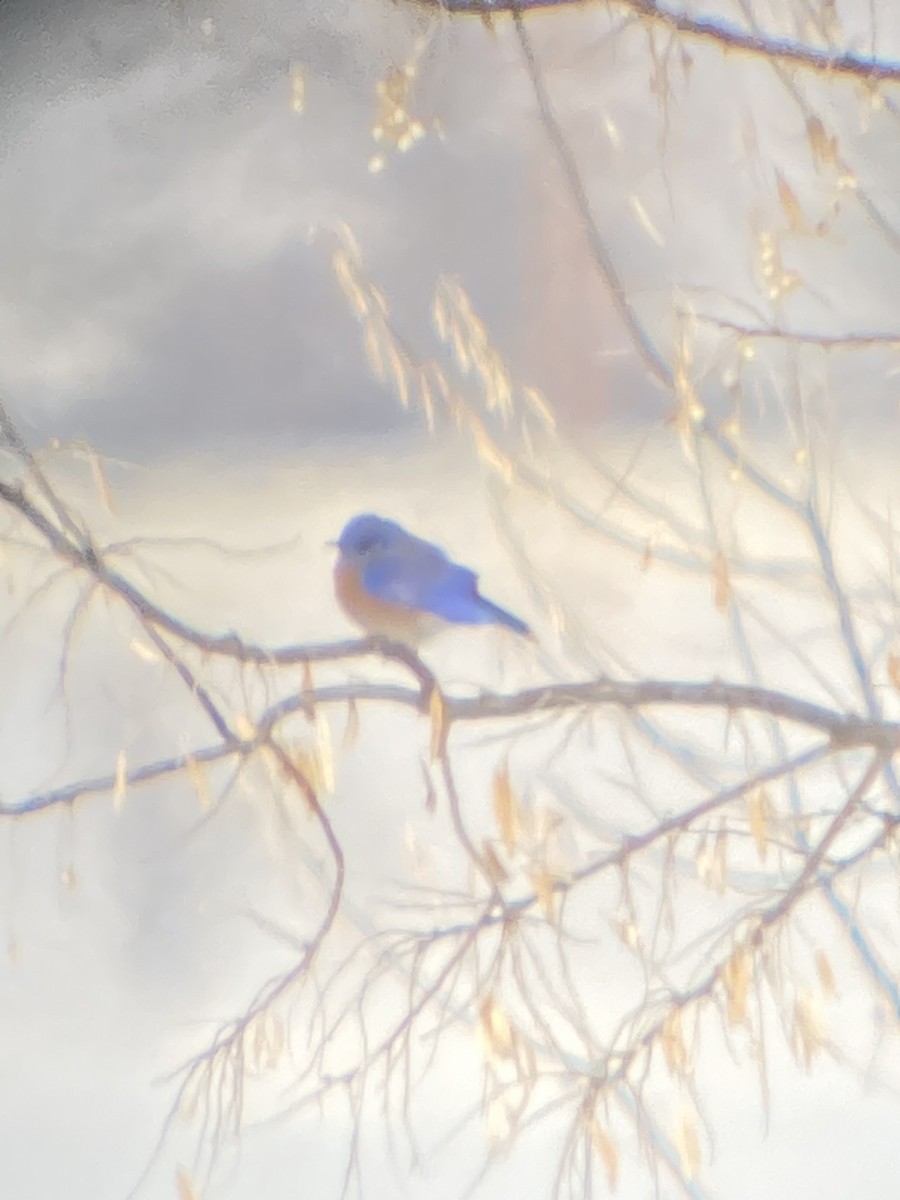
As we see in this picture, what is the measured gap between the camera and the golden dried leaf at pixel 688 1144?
0.98 metres

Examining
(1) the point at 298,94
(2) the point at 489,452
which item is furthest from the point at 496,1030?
(1) the point at 298,94

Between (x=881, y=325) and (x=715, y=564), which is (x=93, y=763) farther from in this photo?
(x=881, y=325)

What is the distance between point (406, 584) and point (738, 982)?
438 mm

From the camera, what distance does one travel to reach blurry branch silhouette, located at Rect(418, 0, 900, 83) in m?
1.09

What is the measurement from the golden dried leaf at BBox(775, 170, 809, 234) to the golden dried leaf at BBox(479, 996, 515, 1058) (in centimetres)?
74

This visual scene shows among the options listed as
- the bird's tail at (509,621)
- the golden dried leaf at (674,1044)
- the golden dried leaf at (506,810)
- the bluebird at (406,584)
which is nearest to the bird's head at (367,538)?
the bluebird at (406,584)

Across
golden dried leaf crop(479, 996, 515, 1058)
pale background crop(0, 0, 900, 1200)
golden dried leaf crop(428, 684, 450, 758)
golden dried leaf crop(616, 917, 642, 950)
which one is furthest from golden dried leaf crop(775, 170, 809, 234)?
golden dried leaf crop(479, 996, 515, 1058)

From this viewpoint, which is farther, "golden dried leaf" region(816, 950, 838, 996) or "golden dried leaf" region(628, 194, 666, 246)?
"golden dried leaf" region(628, 194, 666, 246)

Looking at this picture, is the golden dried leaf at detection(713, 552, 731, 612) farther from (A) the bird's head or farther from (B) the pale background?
(A) the bird's head

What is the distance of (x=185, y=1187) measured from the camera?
1.02 metres

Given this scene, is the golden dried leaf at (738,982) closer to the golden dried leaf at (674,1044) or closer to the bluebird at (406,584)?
the golden dried leaf at (674,1044)

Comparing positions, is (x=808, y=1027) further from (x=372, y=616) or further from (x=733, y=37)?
(x=733, y=37)

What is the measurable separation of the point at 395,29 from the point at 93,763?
76cm

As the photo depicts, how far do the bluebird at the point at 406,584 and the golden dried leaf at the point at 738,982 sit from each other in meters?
0.33
